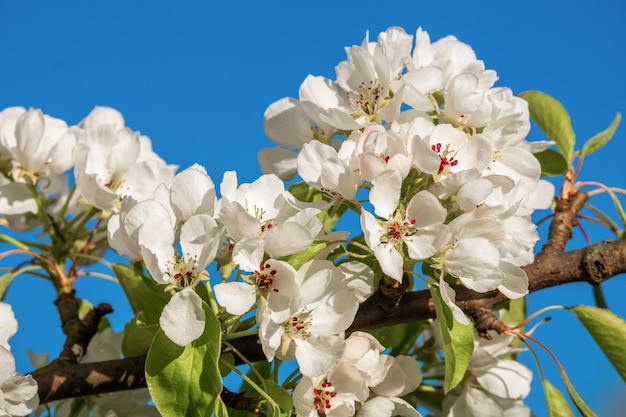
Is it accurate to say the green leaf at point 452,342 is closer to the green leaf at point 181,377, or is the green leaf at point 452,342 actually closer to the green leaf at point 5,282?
the green leaf at point 181,377

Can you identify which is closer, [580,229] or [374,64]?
[374,64]

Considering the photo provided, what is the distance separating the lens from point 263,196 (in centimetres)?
91

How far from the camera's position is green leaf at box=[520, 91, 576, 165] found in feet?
4.42

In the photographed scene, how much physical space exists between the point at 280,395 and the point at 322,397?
0.16 ft

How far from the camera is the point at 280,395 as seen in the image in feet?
2.92

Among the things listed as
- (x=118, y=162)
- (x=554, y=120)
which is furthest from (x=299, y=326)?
(x=554, y=120)

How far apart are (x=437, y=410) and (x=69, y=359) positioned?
1.86ft

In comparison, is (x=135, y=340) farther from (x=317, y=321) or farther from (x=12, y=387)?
(x=317, y=321)

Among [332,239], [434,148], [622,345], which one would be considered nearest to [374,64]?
[434,148]

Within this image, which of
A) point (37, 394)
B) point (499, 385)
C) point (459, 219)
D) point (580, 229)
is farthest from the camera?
point (580, 229)

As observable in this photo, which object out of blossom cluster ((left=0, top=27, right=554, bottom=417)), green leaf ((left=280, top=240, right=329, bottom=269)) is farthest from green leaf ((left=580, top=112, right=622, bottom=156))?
green leaf ((left=280, top=240, right=329, bottom=269))

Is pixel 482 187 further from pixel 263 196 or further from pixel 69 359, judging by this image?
pixel 69 359

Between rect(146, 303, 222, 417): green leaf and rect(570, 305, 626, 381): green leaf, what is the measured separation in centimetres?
57

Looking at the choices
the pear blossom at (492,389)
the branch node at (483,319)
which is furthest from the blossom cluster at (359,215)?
the pear blossom at (492,389)
